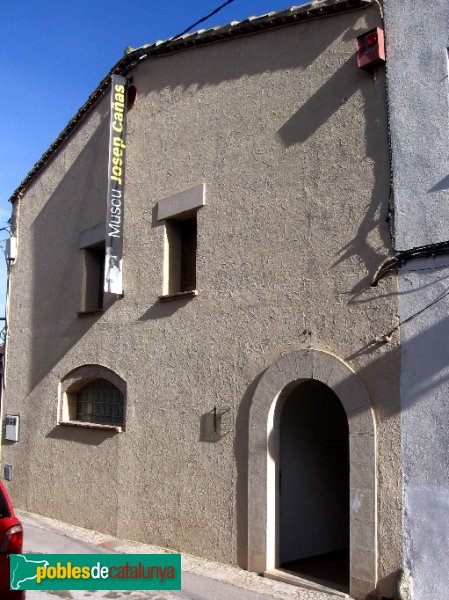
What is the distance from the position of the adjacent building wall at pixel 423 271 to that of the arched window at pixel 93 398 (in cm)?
502

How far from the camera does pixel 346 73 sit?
300 inches

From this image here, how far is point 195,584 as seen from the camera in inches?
292

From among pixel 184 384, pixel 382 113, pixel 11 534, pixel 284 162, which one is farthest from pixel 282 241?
pixel 11 534

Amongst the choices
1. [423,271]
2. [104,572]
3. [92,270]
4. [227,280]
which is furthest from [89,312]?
[423,271]

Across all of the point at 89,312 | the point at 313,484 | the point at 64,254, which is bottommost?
the point at 313,484

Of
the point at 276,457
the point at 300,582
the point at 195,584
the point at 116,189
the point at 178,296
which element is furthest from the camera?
the point at 116,189

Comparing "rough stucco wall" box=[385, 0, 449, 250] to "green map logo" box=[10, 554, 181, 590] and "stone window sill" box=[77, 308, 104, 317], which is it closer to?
"green map logo" box=[10, 554, 181, 590]

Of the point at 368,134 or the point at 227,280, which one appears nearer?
the point at 368,134

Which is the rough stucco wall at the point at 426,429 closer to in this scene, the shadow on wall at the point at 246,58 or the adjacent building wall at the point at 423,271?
the adjacent building wall at the point at 423,271

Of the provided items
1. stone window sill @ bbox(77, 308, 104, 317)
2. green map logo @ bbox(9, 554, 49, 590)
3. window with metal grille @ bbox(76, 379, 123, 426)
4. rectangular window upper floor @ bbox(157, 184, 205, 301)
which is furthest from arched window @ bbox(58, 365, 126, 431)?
green map logo @ bbox(9, 554, 49, 590)

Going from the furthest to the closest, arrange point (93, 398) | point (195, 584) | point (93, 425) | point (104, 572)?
point (93, 398) → point (93, 425) → point (104, 572) → point (195, 584)

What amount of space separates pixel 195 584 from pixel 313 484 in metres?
2.05

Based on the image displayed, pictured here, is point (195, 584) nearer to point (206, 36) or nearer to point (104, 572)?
point (104, 572)

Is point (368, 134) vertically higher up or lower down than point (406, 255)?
higher up
